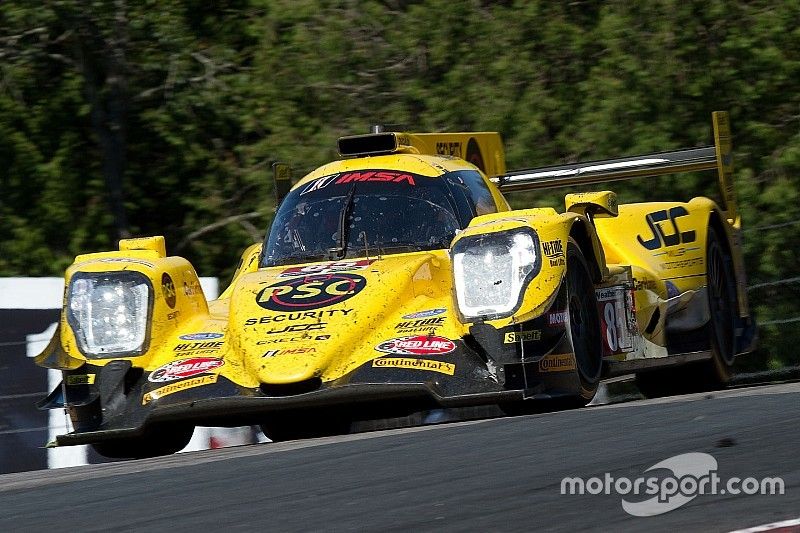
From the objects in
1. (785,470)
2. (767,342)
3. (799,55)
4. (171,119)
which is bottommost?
(767,342)

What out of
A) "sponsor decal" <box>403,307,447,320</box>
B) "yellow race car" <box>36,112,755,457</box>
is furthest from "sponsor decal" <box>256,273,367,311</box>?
"sponsor decal" <box>403,307,447,320</box>

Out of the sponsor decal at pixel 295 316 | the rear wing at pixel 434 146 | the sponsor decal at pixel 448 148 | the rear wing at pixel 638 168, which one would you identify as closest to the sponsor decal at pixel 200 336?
the sponsor decal at pixel 295 316

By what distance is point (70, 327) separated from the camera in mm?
6480

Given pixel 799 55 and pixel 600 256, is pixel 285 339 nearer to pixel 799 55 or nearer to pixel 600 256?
pixel 600 256

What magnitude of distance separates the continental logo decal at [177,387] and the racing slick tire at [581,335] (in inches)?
47.8

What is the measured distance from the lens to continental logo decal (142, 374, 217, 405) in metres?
6.06

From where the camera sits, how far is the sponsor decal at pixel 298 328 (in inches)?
237

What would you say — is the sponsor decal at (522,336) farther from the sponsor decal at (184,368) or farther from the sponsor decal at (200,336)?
the sponsor decal at (200,336)

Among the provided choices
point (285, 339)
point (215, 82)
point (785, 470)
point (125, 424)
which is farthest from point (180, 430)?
point (215, 82)

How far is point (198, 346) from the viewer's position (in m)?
6.39

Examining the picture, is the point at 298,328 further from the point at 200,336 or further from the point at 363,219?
the point at 363,219

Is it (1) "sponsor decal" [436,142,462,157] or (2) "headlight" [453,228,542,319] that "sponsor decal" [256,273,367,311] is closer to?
(2) "headlight" [453,228,542,319]

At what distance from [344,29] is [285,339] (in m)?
8.46

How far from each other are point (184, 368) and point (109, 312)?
1.72 feet
